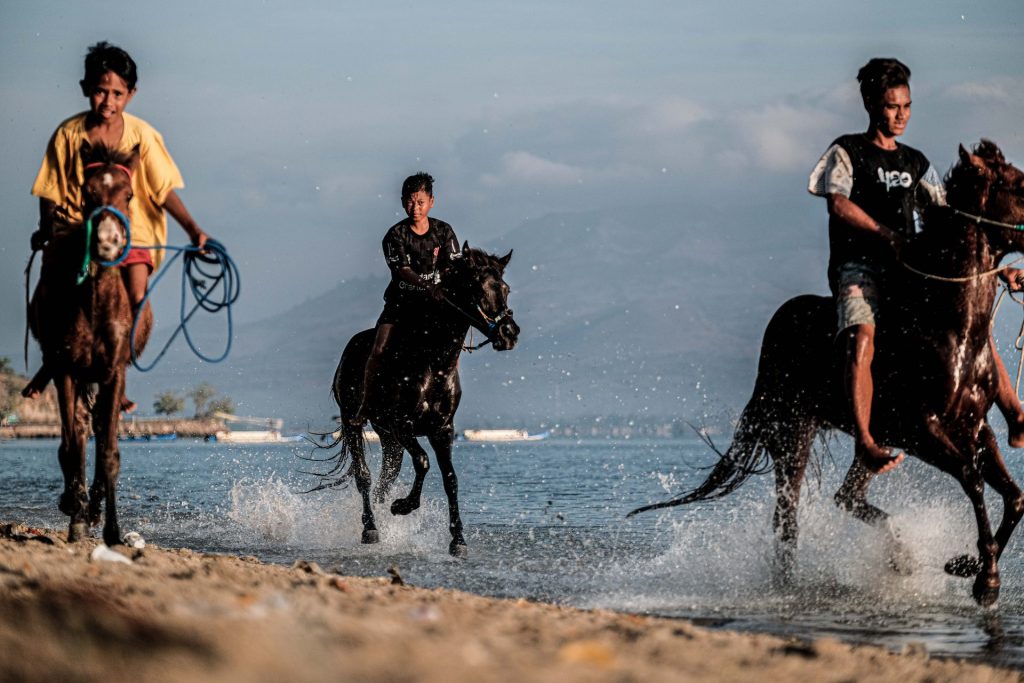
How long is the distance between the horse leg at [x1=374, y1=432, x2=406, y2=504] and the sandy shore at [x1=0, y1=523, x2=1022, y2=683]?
Result: 240 inches

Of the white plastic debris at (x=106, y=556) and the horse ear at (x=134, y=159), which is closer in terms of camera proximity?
the white plastic debris at (x=106, y=556)

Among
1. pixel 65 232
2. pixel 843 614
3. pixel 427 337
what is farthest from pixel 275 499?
pixel 843 614

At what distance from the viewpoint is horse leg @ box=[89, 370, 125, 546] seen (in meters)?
7.97

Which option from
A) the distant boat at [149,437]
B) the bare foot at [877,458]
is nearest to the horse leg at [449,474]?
the bare foot at [877,458]

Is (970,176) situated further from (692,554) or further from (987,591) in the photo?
(692,554)

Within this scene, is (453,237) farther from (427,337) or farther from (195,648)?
(195,648)

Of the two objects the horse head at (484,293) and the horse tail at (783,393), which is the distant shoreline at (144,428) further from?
the horse tail at (783,393)

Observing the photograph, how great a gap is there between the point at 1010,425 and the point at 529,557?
4.29 meters

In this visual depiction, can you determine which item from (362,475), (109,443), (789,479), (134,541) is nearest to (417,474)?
(362,475)

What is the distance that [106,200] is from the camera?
767 cm

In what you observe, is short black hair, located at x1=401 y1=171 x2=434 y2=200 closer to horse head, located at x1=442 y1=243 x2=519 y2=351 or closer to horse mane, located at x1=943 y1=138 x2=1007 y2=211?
horse head, located at x1=442 y1=243 x2=519 y2=351

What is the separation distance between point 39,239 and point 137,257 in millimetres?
623

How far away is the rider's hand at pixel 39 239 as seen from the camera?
798 centimetres

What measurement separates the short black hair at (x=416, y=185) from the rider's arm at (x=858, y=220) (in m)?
4.27
